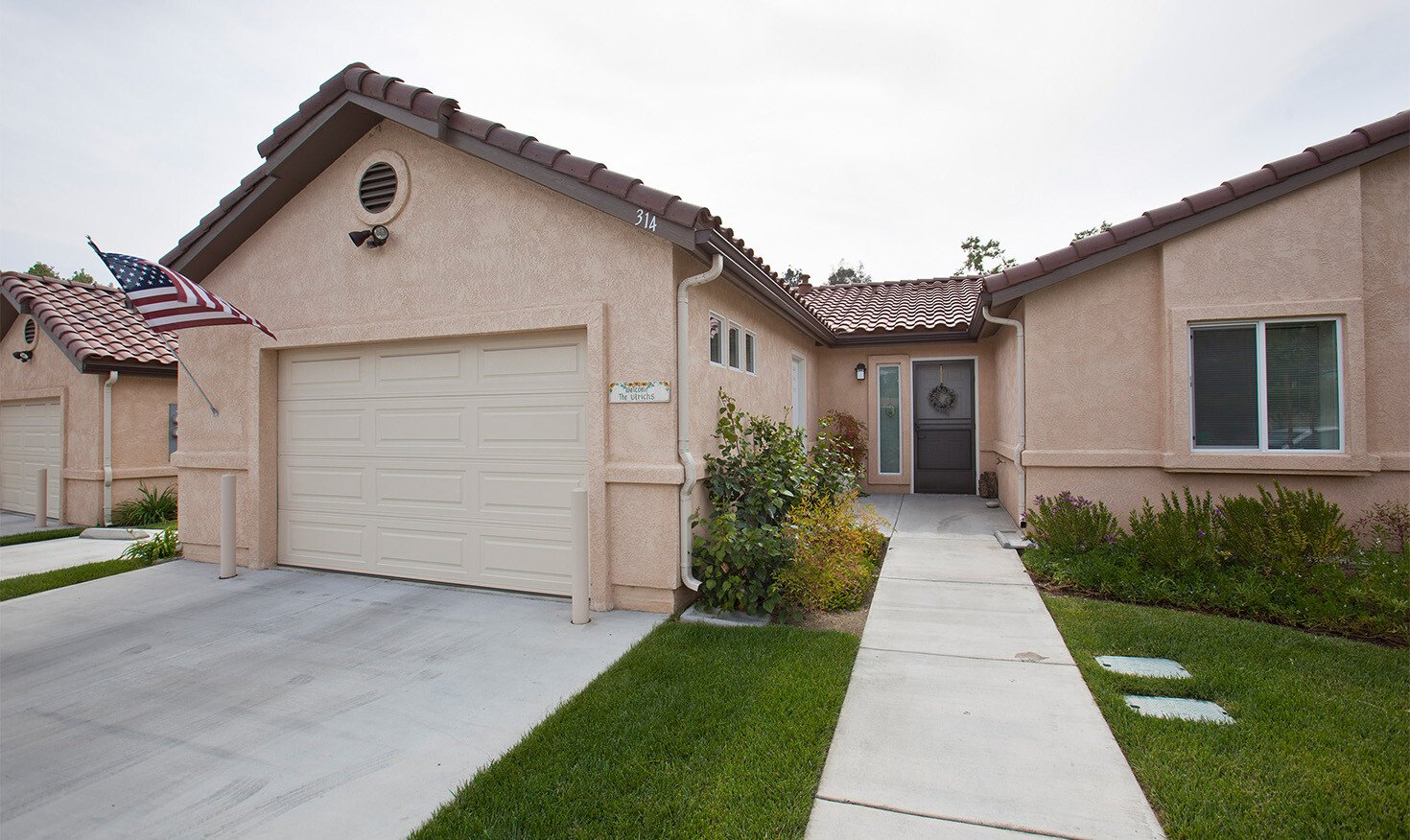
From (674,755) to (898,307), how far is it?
35.6 feet

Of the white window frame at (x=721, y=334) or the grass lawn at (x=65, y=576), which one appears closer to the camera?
the white window frame at (x=721, y=334)

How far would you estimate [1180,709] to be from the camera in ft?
12.0

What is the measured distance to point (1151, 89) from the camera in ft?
22.6

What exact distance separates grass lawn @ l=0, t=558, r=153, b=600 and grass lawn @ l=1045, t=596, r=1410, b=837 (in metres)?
9.42

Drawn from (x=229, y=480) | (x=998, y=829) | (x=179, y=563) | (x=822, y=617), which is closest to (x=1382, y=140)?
(x=822, y=617)

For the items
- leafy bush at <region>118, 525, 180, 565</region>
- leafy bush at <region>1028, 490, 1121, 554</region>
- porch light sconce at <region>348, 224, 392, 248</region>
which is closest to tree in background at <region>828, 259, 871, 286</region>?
leafy bush at <region>1028, 490, 1121, 554</region>

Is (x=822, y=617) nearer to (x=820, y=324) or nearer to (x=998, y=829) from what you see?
(x=998, y=829)

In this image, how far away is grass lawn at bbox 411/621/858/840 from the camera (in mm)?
2727

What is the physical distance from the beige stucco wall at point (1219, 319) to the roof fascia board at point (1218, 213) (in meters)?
0.11

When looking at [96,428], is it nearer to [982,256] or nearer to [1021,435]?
[1021,435]

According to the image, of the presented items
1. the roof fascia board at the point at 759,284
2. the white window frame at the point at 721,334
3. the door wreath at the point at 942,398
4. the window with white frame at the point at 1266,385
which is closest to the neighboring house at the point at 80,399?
the white window frame at the point at 721,334

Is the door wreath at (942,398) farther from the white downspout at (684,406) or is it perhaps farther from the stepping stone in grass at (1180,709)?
the stepping stone in grass at (1180,709)

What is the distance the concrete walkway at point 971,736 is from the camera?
2748 millimetres

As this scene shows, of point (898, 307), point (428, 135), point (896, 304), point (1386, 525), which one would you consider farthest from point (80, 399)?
point (1386, 525)
